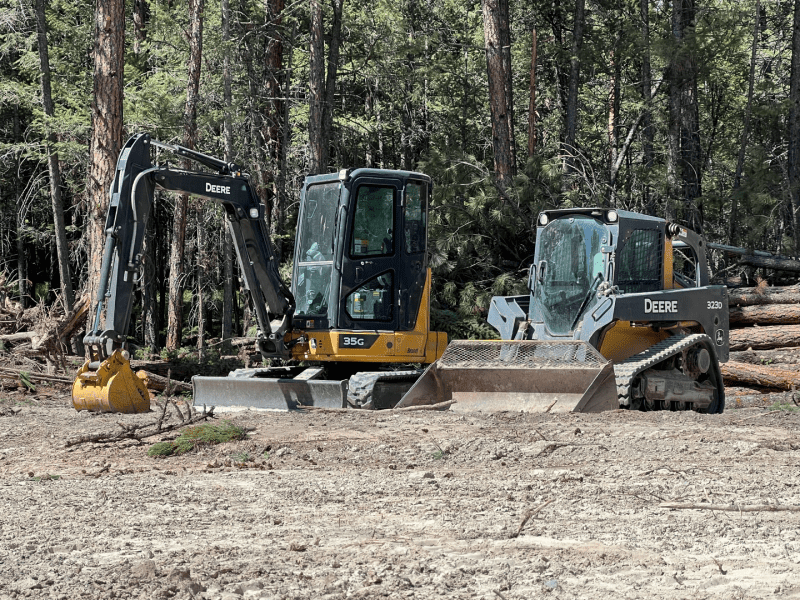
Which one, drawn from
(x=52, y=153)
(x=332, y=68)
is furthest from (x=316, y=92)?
(x=52, y=153)

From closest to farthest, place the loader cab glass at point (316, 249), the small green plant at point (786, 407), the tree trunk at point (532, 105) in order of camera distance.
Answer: the loader cab glass at point (316, 249)
the small green plant at point (786, 407)
the tree trunk at point (532, 105)

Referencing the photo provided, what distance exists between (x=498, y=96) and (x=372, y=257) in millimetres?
7875

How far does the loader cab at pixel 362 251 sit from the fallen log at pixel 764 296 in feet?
22.5

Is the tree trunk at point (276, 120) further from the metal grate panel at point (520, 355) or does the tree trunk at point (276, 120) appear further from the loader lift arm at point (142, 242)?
the metal grate panel at point (520, 355)

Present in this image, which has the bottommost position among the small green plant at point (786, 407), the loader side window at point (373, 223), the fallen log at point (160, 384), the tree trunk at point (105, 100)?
the small green plant at point (786, 407)

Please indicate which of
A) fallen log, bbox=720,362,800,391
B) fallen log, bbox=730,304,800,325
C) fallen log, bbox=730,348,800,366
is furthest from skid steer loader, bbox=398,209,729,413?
fallen log, bbox=730,304,800,325

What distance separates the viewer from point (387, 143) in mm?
23297

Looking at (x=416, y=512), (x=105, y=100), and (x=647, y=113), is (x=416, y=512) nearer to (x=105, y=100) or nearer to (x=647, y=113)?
(x=105, y=100)

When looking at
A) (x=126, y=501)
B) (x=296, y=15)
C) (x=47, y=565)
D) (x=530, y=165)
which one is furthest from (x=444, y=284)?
(x=47, y=565)

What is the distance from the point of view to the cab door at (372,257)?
11.1 metres

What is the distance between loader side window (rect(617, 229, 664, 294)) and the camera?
10859 mm

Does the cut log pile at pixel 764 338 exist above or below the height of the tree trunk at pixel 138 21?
below

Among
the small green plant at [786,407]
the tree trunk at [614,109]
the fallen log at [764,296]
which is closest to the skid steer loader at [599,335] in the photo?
the small green plant at [786,407]

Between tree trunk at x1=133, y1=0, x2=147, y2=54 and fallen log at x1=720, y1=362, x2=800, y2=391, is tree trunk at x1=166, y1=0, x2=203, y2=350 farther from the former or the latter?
fallen log at x1=720, y1=362, x2=800, y2=391
